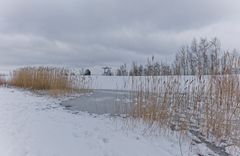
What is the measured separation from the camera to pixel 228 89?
6.51 meters

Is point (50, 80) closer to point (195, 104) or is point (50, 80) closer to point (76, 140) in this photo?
point (195, 104)

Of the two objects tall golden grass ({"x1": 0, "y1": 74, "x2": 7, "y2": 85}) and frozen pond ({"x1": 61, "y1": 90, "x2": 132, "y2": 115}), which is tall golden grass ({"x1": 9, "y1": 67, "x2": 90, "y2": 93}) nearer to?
tall golden grass ({"x1": 0, "y1": 74, "x2": 7, "y2": 85})

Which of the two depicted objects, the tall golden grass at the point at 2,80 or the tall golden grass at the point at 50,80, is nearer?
the tall golden grass at the point at 50,80

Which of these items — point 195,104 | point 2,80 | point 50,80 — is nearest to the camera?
point 195,104

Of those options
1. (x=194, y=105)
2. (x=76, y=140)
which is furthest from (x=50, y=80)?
(x=76, y=140)

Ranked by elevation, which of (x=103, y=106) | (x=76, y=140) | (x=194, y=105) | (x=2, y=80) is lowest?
(x=103, y=106)

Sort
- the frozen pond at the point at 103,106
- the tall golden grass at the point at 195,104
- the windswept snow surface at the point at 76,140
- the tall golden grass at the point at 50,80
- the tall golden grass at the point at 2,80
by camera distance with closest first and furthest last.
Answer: the windswept snow surface at the point at 76,140, the tall golden grass at the point at 195,104, the frozen pond at the point at 103,106, the tall golden grass at the point at 50,80, the tall golden grass at the point at 2,80

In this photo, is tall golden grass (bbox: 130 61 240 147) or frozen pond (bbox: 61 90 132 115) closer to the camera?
tall golden grass (bbox: 130 61 240 147)

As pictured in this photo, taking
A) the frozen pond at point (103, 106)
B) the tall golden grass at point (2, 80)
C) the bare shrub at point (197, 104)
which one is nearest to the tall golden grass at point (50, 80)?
the tall golden grass at point (2, 80)

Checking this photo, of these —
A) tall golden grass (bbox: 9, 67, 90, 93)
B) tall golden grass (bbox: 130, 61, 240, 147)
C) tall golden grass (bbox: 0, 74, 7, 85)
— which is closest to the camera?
tall golden grass (bbox: 130, 61, 240, 147)

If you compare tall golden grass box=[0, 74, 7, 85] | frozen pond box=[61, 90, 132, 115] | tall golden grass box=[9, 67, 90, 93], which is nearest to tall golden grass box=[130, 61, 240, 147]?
frozen pond box=[61, 90, 132, 115]

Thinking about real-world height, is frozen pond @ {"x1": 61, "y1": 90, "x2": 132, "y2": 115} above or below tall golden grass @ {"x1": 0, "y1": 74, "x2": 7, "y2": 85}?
below

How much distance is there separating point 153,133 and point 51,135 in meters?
2.32

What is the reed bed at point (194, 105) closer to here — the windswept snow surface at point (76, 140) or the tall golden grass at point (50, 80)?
the windswept snow surface at point (76, 140)
